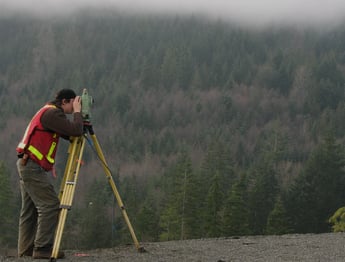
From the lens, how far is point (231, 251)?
364 inches

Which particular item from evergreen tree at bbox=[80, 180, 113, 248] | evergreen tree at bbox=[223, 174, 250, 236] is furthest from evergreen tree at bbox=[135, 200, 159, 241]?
evergreen tree at bbox=[223, 174, 250, 236]

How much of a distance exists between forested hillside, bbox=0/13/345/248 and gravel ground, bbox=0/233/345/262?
83.8 ft

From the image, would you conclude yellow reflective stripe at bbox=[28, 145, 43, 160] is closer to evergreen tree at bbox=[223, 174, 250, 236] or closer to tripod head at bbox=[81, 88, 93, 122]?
tripod head at bbox=[81, 88, 93, 122]

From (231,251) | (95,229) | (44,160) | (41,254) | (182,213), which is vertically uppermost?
(44,160)

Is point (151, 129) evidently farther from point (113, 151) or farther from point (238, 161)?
point (238, 161)

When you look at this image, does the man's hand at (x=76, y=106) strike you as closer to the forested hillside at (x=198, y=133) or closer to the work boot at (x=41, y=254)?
the work boot at (x=41, y=254)

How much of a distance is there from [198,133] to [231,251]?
124608 millimetres

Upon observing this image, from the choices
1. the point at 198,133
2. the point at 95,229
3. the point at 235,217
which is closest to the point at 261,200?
the point at 235,217

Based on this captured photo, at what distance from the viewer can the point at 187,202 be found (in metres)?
43.1

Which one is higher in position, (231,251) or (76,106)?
(76,106)

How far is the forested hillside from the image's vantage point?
45.4 meters

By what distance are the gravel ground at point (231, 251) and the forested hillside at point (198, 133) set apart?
83.8 feet

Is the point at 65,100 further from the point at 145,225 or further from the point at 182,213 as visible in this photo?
the point at 145,225

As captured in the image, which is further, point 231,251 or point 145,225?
point 145,225
